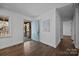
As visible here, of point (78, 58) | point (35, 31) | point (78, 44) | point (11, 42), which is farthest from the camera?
point (35, 31)

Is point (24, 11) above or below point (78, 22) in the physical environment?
above

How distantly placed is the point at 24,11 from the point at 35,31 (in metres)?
2.33

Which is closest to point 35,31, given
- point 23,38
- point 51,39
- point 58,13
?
point 23,38

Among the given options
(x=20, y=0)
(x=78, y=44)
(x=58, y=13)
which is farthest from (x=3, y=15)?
(x=78, y=44)

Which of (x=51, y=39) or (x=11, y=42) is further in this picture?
(x=51, y=39)

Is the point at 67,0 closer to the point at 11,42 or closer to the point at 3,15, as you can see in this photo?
the point at 3,15

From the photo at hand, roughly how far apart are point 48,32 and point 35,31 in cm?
154

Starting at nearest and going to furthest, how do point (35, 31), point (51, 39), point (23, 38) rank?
point (51, 39), point (23, 38), point (35, 31)

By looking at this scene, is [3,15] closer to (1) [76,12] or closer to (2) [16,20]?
(2) [16,20]

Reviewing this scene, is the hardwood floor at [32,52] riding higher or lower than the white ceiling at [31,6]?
lower

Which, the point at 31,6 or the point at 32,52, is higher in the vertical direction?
the point at 31,6

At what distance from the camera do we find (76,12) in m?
1.67

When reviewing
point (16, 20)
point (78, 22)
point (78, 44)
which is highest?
point (16, 20)

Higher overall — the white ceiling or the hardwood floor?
the white ceiling
